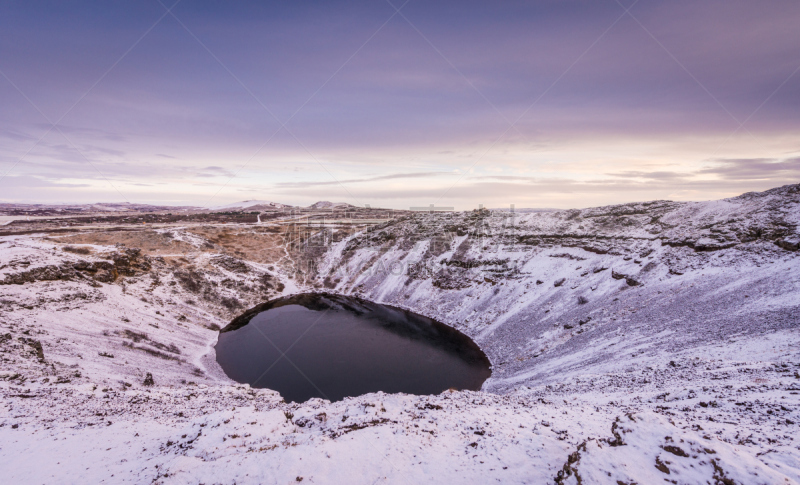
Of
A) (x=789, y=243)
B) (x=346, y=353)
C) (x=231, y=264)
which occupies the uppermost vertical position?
(x=789, y=243)

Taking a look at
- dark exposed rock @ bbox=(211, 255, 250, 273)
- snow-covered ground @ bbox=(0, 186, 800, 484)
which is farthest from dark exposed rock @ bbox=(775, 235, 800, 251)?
dark exposed rock @ bbox=(211, 255, 250, 273)

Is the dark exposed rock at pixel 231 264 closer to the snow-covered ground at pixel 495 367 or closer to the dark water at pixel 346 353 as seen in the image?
the snow-covered ground at pixel 495 367

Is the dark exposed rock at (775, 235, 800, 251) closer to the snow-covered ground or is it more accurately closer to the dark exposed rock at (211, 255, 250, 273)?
the snow-covered ground

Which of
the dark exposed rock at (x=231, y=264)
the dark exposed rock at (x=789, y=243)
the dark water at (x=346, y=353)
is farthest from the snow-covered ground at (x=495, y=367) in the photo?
the dark water at (x=346, y=353)

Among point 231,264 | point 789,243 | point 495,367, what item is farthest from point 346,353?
point 789,243

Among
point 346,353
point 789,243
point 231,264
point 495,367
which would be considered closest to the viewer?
point 789,243

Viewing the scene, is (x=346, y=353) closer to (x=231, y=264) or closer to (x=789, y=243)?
(x=231, y=264)
